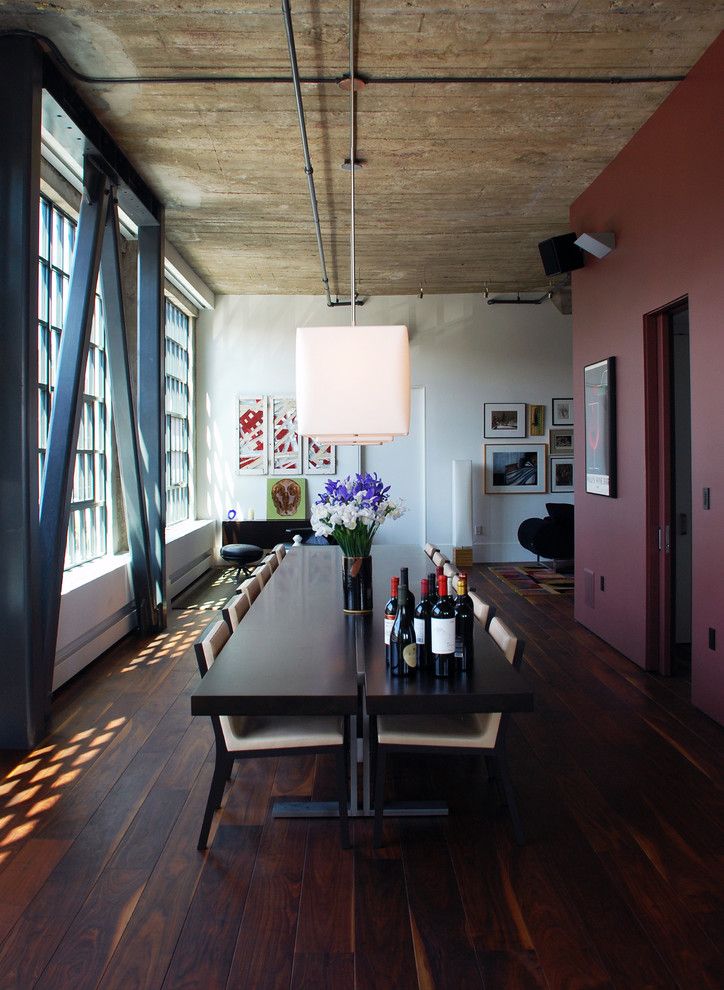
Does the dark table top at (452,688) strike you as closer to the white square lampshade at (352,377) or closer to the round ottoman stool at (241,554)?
the white square lampshade at (352,377)

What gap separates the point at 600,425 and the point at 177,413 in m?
5.67

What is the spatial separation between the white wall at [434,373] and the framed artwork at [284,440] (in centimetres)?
18

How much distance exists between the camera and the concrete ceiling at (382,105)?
362 centimetres

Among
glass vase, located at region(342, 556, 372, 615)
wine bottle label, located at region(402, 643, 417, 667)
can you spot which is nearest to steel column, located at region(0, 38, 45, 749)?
glass vase, located at region(342, 556, 372, 615)

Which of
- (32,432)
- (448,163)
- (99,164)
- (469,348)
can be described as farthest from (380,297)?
(32,432)

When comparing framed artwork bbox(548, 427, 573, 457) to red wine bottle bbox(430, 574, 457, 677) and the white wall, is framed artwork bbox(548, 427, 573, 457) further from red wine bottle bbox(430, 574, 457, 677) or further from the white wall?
red wine bottle bbox(430, 574, 457, 677)

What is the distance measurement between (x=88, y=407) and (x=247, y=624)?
3.61 metres

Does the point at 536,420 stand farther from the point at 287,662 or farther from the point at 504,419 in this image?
the point at 287,662

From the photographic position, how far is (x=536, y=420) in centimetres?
1012

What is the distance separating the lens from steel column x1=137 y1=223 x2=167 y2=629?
251 inches

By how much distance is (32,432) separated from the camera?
369 cm

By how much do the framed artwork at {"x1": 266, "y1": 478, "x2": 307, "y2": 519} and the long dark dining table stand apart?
6269 millimetres

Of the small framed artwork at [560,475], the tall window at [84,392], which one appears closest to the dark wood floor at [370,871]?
the tall window at [84,392]

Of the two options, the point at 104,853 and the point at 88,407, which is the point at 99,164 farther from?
the point at 104,853
